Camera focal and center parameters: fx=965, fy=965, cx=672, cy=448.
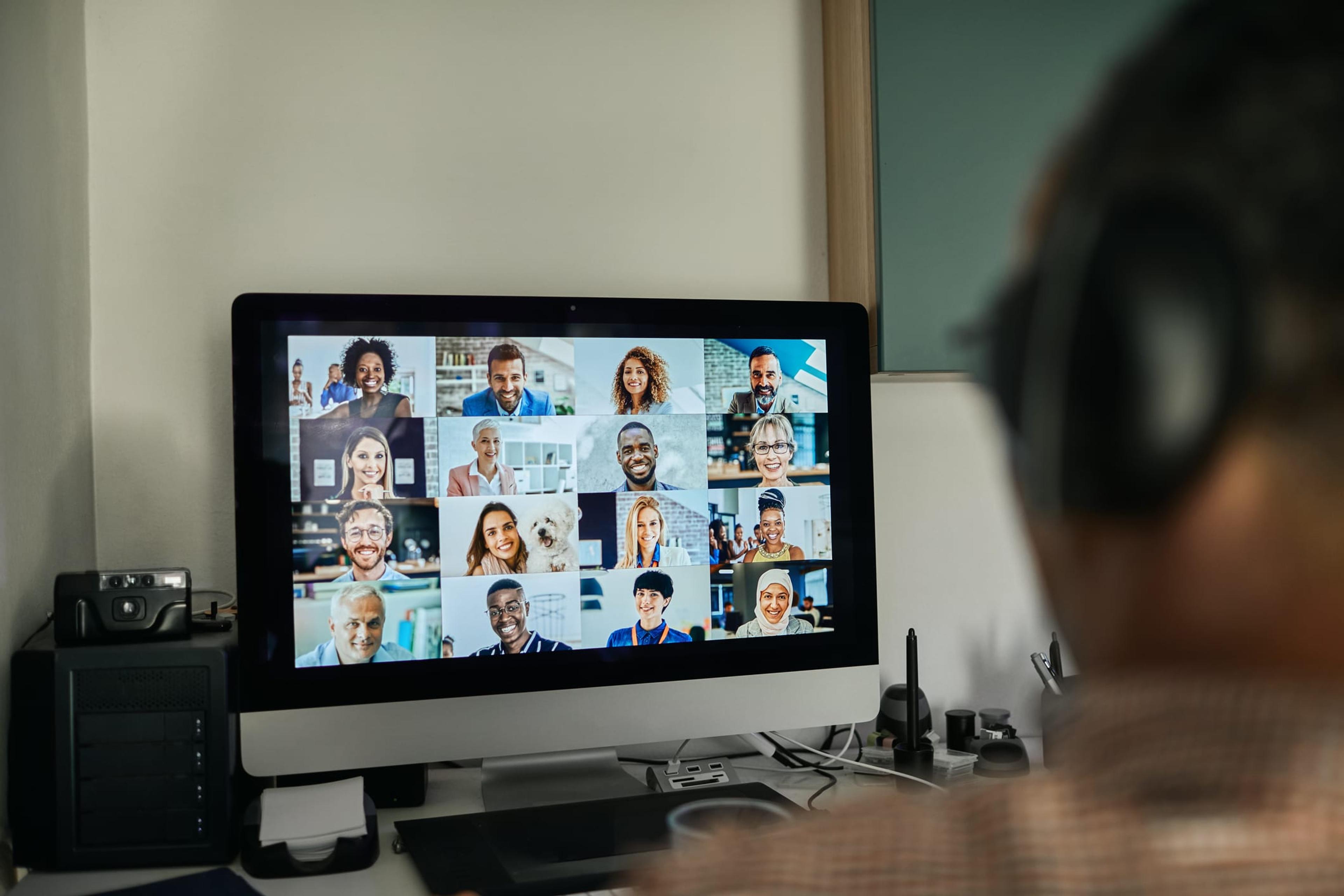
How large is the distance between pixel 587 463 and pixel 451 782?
501mm

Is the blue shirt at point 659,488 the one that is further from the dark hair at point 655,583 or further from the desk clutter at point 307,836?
the desk clutter at point 307,836

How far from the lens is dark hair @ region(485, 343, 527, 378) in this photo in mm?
1148

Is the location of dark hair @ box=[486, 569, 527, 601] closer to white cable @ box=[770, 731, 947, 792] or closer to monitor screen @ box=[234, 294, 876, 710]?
monitor screen @ box=[234, 294, 876, 710]

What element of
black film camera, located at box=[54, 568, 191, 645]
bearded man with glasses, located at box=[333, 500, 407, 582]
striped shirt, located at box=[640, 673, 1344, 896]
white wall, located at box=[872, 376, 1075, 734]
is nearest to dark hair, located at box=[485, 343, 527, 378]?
bearded man with glasses, located at box=[333, 500, 407, 582]

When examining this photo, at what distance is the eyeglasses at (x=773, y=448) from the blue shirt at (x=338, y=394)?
0.49 meters

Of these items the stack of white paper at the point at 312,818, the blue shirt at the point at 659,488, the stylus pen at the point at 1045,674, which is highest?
the blue shirt at the point at 659,488

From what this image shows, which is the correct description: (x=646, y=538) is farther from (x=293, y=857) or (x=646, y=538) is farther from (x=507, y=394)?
(x=293, y=857)

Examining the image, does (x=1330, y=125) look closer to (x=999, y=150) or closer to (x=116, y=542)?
(x=999, y=150)

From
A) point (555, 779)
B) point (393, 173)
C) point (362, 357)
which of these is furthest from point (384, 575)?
point (393, 173)

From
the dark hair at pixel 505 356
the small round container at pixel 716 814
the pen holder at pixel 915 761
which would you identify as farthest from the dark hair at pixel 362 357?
the pen holder at pixel 915 761

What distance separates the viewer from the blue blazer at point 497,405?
3.74ft

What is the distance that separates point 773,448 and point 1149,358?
3.41ft

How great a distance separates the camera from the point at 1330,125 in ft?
0.60

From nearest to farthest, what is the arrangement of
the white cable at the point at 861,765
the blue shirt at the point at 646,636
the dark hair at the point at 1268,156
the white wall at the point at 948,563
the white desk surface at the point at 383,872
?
the dark hair at the point at 1268,156 → the white desk surface at the point at 383,872 → the blue shirt at the point at 646,636 → the white cable at the point at 861,765 → the white wall at the point at 948,563
